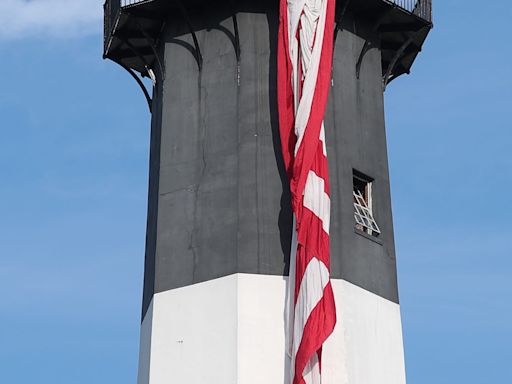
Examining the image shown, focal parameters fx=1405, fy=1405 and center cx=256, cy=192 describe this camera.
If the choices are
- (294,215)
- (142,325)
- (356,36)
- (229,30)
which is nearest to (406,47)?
(356,36)

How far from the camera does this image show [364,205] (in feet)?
135

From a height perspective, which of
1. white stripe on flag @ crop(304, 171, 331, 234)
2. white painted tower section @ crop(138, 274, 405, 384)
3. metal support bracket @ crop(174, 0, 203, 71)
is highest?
metal support bracket @ crop(174, 0, 203, 71)

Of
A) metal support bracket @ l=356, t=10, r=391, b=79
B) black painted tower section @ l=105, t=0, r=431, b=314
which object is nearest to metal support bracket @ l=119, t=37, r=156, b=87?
black painted tower section @ l=105, t=0, r=431, b=314

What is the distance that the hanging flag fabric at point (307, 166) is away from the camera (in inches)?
1427

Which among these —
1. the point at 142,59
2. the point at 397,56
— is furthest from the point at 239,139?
the point at 397,56

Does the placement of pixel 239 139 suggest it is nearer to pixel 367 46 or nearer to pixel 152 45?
pixel 152 45

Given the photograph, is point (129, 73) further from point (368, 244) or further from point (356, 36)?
point (368, 244)

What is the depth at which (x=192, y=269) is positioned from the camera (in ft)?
128

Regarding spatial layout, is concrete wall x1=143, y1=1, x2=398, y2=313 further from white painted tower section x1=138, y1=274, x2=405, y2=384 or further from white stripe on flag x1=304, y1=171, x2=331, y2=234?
white stripe on flag x1=304, y1=171, x2=331, y2=234

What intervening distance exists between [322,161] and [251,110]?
3.08 meters

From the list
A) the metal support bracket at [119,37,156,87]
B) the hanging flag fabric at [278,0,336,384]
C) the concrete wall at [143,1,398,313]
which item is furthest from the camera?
the metal support bracket at [119,37,156,87]

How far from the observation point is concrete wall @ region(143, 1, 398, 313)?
127ft

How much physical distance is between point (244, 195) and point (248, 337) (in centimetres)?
423

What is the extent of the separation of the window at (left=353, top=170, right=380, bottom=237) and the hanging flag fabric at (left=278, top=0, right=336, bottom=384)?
2.33 meters
